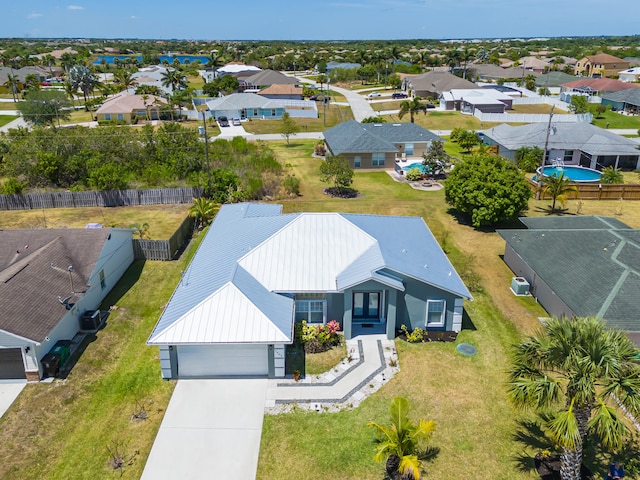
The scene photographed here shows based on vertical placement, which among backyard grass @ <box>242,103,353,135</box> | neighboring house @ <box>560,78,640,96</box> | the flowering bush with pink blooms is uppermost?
neighboring house @ <box>560,78,640,96</box>

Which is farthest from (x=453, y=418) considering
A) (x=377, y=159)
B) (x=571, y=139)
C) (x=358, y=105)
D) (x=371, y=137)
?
(x=358, y=105)

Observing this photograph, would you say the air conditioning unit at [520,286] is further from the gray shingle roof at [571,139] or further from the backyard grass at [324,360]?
the gray shingle roof at [571,139]

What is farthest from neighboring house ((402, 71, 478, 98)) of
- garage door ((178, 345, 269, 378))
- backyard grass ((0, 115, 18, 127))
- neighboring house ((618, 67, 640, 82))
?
garage door ((178, 345, 269, 378))

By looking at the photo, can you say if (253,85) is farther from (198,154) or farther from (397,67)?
(198,154)

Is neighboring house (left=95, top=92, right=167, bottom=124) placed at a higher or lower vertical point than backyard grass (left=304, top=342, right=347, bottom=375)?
higher

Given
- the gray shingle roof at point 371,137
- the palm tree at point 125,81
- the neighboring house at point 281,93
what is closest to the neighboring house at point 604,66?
the neighboring house at point 281,93

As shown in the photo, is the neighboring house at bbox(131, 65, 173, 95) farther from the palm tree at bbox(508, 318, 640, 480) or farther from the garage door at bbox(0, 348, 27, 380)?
the palm tree at bbox(508, 318, 640, 480)
